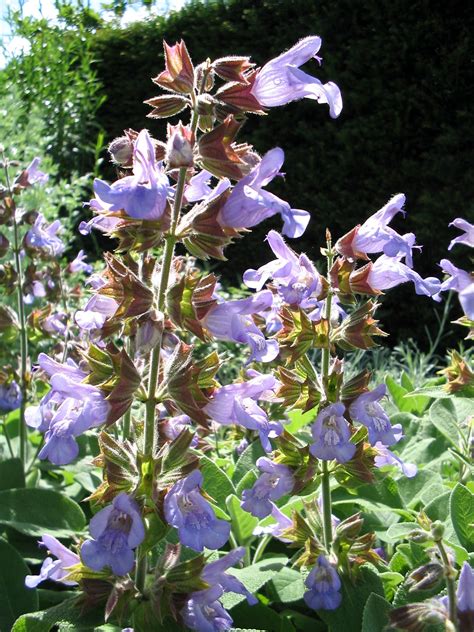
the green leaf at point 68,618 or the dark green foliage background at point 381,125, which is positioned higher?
the green leaf at point 68,618

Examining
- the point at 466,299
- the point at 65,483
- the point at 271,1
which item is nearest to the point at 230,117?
the point at 466,299

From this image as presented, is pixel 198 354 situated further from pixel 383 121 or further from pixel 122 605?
pixel 122 605

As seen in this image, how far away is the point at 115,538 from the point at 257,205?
55 centimetres

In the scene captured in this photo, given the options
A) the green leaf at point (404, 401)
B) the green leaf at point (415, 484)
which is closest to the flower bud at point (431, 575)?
the green leaf at point (415, 484)

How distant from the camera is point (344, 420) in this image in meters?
1.36

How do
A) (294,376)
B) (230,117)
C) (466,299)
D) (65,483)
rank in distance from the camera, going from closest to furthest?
(466,299)
(230,117)
(294,376)
(65,483)

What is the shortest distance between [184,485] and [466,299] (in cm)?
52

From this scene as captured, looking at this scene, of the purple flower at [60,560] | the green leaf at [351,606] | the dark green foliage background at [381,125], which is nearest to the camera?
the purple flower at [60,560]

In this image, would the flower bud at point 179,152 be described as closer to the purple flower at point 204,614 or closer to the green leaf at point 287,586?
the purple flower at point 204,614

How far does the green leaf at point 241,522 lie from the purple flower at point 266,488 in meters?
0.31

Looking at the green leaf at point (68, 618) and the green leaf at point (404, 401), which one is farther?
the green leaf at point (404, 401)

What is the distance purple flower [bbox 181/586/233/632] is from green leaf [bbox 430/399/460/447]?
0.87 meters

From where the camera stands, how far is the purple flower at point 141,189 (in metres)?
1.08

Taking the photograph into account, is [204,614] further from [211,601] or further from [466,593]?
[466,593]
